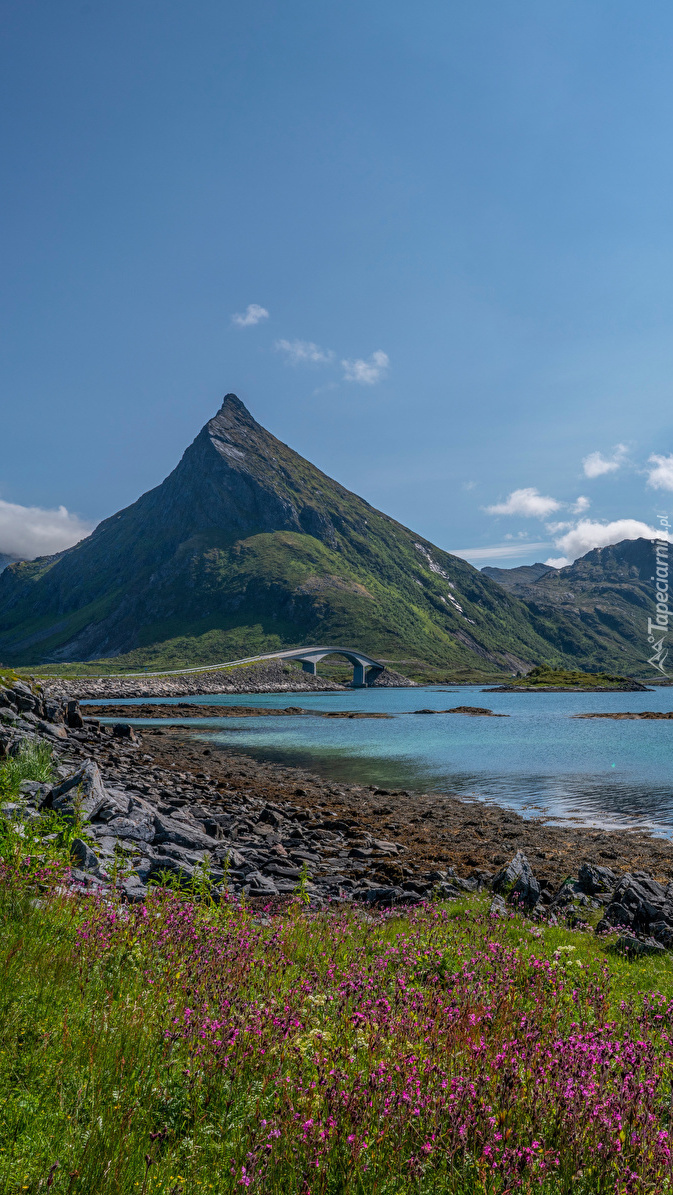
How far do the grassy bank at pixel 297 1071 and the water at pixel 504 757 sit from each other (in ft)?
71.9

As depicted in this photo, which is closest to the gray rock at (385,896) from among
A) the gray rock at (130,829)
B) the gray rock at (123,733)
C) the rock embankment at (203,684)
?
the gray rock at (130,829)

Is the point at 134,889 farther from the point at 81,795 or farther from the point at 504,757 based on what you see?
the point at 504,757

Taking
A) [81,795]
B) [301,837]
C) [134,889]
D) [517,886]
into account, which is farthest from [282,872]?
[517,886]

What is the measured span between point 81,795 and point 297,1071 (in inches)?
444

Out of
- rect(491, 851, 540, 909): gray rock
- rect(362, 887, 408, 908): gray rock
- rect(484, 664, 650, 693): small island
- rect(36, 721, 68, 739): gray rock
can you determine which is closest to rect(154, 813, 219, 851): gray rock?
rect(362, 887, 408, 908): gray rock

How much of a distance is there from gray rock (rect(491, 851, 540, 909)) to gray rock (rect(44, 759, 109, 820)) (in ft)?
31.0

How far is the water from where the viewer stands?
97.0 ft

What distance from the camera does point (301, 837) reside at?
2061 cm

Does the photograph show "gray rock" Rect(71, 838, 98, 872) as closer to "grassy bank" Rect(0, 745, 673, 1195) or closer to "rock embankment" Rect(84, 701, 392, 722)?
"grassy bank" Rect(0, 745, 673, 1195)

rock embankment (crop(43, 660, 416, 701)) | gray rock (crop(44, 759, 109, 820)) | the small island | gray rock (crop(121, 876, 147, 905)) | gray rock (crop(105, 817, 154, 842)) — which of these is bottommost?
the small island

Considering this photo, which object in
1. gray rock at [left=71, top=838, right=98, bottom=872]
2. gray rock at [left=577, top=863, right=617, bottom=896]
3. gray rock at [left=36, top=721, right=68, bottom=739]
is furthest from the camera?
gray rock at [left=36, top=721, right=68, bottom=739]

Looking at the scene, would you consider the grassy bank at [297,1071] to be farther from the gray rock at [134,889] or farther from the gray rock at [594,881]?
the gray rock at [594,881]

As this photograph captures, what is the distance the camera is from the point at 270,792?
30.7 metres

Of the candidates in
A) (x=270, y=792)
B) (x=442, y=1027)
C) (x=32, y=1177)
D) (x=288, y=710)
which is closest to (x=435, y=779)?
(x=270, y=792)
